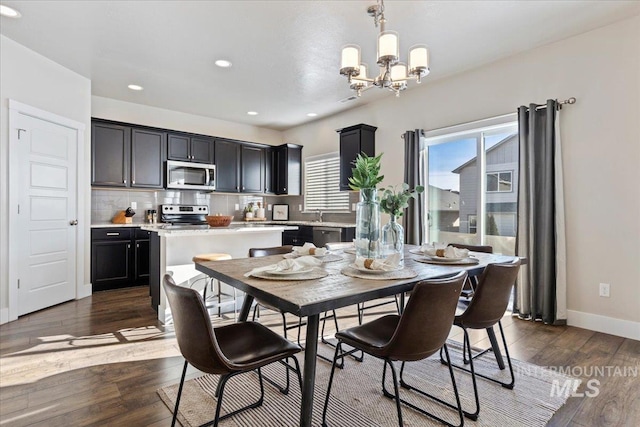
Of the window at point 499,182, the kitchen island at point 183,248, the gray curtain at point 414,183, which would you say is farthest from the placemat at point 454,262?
the gray curtain at point 414,183

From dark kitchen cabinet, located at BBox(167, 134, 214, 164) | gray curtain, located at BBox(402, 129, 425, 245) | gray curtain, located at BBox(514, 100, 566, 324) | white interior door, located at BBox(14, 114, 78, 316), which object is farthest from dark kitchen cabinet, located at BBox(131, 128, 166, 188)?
gray curtain, located at BBox(514, 100, 566, 324)

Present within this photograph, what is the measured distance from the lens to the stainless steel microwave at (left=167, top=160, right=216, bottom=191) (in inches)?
215

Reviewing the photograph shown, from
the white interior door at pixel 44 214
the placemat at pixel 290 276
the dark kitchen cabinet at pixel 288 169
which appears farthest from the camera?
the dark kitchen cabinet at pixel 288 169

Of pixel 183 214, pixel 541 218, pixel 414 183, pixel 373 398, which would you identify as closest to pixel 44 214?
pixel 183 214

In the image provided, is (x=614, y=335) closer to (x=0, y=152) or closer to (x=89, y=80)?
(x=0, y=152)

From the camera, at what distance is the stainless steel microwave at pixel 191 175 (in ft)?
18.0

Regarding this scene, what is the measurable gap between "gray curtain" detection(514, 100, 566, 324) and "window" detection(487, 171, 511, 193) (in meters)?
0.34

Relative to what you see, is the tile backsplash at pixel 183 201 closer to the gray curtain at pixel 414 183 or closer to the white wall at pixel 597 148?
the gray curtain at pixel 414 183

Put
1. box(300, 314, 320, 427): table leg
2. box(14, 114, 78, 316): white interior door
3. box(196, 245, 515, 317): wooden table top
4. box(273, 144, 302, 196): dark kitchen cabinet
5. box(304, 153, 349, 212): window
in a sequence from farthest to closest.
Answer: box(273, 144, 302, 196): dark kitchen cabinet → box(304, 153, 349, 212): window → box(14, 114, 78, 316): white interior door → box(300, 314, 320, 427): table leg → box(196, 245, 515, 317): wooden table top

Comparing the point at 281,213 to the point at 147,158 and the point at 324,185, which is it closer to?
the point at 324,185

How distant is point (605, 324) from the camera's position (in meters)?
3.08

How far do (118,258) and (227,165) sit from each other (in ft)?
7.77

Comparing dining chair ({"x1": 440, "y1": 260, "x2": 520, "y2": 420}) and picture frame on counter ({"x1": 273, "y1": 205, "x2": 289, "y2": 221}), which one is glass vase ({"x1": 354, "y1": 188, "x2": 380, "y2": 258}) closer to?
dining chair ({"x1": 440, "y1": 260, "x2": 520, "y2": 420})

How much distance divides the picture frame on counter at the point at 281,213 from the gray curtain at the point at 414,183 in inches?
124
